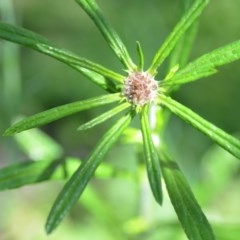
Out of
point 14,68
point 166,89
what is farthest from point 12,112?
point 166,89

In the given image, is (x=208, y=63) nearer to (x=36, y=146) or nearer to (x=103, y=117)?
(x=103, y=117)

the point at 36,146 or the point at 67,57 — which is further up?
the point at 36,146

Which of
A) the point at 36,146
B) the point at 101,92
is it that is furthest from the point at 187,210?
the point at 101,92

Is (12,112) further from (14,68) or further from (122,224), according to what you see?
(122,224)

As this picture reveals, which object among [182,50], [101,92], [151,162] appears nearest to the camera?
[151,162]

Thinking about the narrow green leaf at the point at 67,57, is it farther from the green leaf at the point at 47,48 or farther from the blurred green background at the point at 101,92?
the blurred green background at the point at 101,92

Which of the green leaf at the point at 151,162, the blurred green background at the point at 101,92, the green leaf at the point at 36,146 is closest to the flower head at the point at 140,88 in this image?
the green leaf at the point at 151,162
